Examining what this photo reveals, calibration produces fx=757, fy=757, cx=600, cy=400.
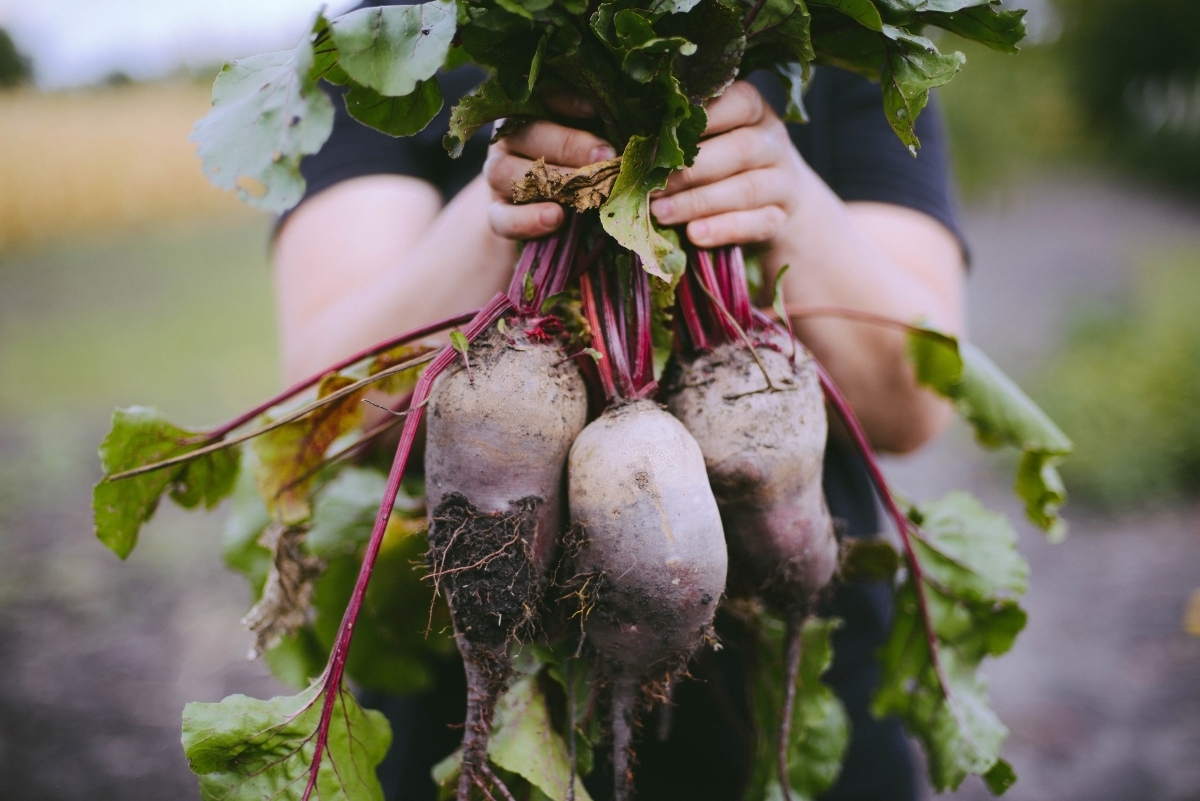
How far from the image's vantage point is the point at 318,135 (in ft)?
2.72

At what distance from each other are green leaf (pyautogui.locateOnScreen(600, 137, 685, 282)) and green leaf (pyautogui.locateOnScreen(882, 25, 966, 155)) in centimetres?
30

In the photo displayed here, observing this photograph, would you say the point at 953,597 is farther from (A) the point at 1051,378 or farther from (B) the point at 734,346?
(A) the point at 1051,378

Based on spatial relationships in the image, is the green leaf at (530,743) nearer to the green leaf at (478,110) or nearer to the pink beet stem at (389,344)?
the pink beet stem at (389,344)

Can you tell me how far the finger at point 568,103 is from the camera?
960mm

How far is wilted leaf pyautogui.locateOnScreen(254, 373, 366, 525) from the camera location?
3.76 ft

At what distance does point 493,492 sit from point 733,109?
0.59 m

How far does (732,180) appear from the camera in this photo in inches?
39.8

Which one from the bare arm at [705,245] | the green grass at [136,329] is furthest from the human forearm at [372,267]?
the green grass at [136,329]

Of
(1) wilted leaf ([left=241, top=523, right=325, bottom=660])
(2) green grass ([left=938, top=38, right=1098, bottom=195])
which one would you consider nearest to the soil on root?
(1) wilted leaf ([left=241, top=523, right=325, bottom=660])

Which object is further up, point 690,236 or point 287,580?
point 690,236

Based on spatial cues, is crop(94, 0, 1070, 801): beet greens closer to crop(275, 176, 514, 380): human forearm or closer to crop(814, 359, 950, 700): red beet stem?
crop(814, 359, 950, 700): red beet stem

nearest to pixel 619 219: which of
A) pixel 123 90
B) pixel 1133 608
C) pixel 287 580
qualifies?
pixel 287 580

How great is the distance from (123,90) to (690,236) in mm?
15547

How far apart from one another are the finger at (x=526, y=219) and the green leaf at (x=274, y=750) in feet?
2.06
